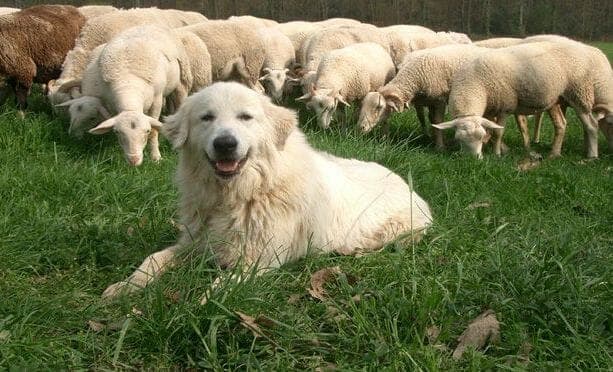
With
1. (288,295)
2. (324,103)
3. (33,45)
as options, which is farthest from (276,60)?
(288,295)

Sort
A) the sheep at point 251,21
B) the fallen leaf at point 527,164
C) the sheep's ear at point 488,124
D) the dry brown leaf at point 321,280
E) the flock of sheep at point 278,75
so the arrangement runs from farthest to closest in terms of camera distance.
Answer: the sheep at point 251,21, the sheep's ear at point 488,124, the flock of sheep at point 278,75, the fallen leaf at point 527,164, the dry brown leaf at point 321,280

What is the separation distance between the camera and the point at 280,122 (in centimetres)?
391

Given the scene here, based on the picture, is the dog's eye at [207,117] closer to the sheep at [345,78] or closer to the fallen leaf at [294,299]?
the fallen leaf at [294,299]

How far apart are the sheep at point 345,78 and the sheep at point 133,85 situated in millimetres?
1989

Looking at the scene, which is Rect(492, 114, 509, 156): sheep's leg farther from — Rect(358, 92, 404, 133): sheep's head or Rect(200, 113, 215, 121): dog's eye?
Rect(200, 113, 215, 121): dog's eye

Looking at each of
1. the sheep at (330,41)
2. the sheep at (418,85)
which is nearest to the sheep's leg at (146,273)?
the sheep at (418,85)

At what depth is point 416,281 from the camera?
3488 millimetres

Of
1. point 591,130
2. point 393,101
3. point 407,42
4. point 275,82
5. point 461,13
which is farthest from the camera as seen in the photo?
point 461,13

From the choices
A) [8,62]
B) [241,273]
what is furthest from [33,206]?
[8,62]

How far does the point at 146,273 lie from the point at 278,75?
27.5 ft

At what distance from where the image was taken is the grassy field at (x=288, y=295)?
288 centimetres

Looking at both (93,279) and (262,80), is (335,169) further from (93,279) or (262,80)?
(262,80)

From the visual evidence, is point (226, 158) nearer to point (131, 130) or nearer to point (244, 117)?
point (244, 117)

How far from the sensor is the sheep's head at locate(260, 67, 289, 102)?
37.3 ft
